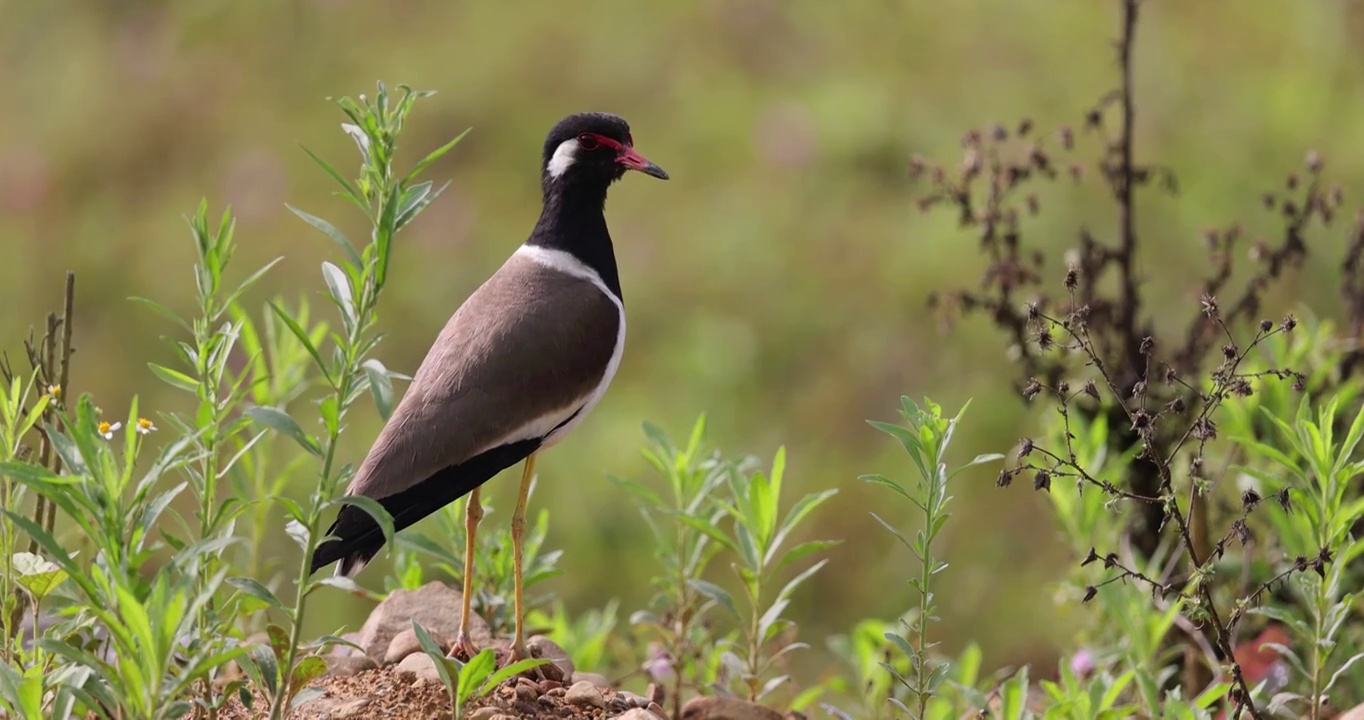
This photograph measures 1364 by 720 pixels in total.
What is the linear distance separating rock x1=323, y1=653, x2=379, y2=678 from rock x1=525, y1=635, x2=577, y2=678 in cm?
38

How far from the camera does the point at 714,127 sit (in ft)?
28.5

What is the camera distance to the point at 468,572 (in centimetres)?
375

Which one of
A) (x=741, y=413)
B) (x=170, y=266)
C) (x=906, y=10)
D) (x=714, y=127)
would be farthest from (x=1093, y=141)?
(x=170, y=266)

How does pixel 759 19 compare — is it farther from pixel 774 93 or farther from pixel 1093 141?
pixel 1093 141

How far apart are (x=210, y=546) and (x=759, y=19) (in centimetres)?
727

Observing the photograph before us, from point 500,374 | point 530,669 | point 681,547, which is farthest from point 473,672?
point 681,547

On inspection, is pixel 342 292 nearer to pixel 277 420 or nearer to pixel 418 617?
pixel 277 420

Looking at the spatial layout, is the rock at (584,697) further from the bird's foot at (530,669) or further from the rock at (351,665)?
the rock at (351,665)

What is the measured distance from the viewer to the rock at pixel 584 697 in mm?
3402

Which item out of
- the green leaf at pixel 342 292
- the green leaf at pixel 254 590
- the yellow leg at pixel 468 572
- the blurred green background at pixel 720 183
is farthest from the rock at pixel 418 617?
the blurred green background at pixel 720 183

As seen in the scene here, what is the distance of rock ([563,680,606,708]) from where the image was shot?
340 cm

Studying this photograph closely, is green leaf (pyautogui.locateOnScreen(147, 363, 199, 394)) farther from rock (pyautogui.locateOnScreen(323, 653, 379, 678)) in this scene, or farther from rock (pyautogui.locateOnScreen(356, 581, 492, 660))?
rock (pyautogui.locateOnScreen(356, 581, 492, 660))

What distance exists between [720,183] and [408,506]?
511 cm

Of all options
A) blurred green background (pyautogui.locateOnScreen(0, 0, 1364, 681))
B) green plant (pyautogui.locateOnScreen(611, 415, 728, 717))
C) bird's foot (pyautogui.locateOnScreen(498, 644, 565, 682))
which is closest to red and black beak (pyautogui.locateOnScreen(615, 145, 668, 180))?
green plant (pyautogui.locateOnScreen(611, 415, 728, 717))
